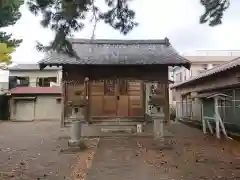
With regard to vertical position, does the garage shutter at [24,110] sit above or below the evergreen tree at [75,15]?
below

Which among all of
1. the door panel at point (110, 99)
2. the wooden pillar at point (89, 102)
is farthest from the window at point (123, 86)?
the wooden pillar at point (89, 102)

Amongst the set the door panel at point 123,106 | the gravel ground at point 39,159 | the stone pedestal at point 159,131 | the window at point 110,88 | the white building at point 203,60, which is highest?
the white building at point 203,60

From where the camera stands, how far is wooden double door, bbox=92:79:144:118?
17.4 metres

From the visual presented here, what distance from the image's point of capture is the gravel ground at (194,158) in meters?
7.30

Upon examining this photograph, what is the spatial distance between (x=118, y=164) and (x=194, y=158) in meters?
2.30

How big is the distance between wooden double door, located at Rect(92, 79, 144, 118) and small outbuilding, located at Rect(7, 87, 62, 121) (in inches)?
388

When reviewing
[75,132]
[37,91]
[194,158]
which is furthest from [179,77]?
[194,158]

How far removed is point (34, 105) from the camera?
2673cm

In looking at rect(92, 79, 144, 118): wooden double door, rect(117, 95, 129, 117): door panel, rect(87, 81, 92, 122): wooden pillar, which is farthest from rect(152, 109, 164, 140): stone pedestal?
rect(87, 81, 92, 122): wooden pillar

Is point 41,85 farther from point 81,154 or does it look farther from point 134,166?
point 134,166

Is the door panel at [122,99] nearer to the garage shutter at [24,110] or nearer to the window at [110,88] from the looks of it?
the window at [110,88]

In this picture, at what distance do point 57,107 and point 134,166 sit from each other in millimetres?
19340

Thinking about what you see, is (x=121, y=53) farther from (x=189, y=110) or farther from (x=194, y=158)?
(x=194, y=158)

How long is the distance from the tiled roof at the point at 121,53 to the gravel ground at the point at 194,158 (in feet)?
16.2
